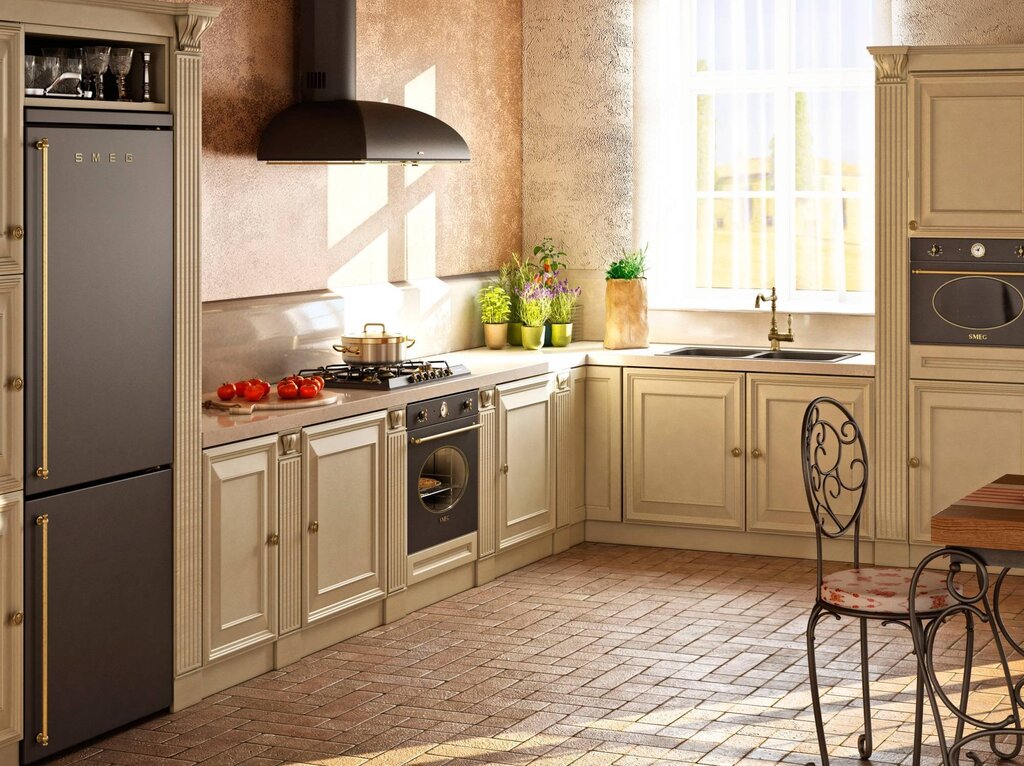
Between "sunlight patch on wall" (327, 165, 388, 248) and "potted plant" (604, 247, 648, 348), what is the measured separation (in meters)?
1.27

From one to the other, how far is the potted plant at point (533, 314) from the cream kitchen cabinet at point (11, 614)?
3.51 metres

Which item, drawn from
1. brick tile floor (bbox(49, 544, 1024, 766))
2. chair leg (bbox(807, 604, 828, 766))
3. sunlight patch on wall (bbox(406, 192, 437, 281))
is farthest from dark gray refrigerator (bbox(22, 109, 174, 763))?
sunlight patch on wall (bbox(406, 192, 437, 281))

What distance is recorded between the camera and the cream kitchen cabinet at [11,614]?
3904 mm

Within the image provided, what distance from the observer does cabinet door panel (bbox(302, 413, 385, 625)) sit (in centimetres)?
507

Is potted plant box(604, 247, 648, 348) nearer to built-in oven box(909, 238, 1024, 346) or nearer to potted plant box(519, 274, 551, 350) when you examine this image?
potted plant box(519, 274, 551, 350)

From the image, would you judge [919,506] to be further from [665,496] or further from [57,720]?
[57,720]

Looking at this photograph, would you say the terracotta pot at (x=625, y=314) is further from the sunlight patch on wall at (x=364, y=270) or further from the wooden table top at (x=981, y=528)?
the wooden table top at (x=981, y=528)

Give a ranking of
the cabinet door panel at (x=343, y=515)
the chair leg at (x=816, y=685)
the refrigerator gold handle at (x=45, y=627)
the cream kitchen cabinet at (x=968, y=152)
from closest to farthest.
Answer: the chair leg at (x=816, y=685) < the refrigerator gold handle at (x=45, y=627) < the cabinet door panel at (x=343, y=515) < the cream kitchen cabinet at (x=968, y=152)

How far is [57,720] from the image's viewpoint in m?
4.11

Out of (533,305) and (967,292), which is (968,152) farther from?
(533,305)

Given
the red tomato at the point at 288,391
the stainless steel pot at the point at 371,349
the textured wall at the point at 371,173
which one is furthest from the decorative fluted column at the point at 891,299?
the red tomato at the point at 288,391

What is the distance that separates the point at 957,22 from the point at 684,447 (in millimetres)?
2275

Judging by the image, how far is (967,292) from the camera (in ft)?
20.4

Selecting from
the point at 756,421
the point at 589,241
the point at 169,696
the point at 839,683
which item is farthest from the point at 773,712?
the point at 589,241
